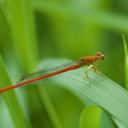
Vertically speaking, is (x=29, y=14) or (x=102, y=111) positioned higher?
(x=29, y=14)

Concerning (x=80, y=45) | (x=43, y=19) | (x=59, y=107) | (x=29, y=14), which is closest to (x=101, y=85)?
(x=29, y=14)

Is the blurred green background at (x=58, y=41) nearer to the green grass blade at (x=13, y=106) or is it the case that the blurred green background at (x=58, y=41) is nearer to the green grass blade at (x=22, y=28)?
the green grass blade at (x=22, y=28)

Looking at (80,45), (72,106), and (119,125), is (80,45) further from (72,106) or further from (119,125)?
(119,125)

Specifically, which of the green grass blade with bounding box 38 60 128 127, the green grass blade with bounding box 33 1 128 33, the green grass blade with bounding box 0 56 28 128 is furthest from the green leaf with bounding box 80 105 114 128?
the green grass blade with bounding box 33 1 128 33

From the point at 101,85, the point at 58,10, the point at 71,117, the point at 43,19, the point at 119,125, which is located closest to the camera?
the point at 119,125

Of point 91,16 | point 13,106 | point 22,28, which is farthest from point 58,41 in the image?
point 13,106

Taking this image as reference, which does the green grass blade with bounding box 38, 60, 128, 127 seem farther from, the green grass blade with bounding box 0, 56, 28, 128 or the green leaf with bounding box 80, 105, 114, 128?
the green grass blade with bounding box 0, 56, 28, 128

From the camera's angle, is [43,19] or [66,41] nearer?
[66,41]
